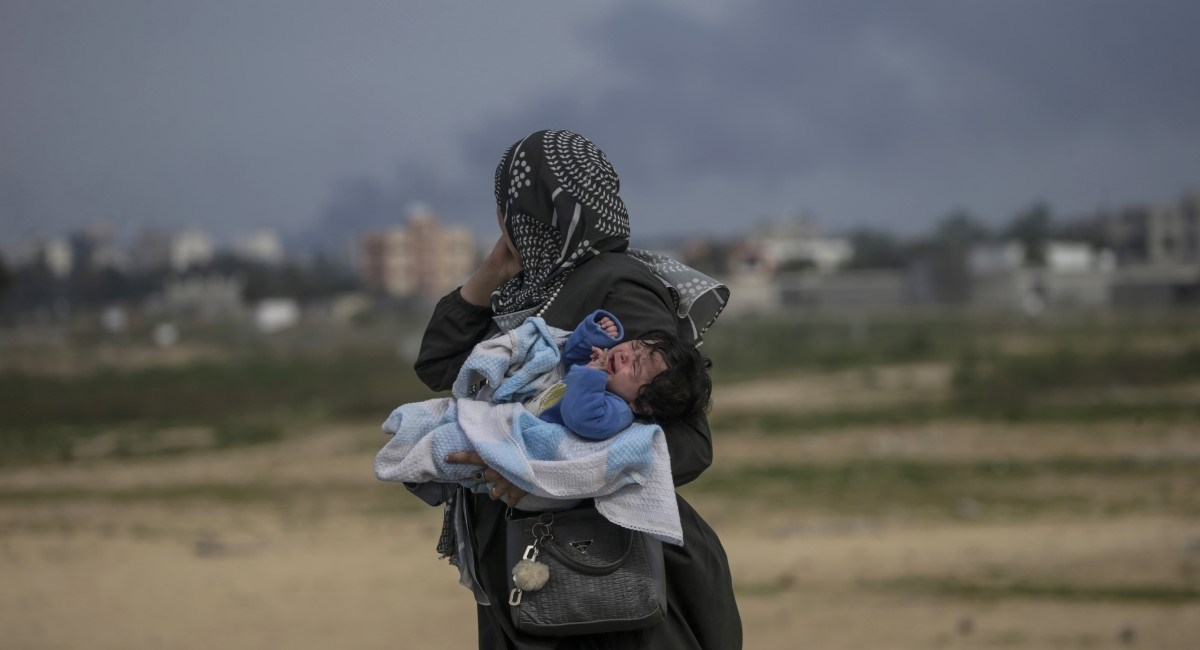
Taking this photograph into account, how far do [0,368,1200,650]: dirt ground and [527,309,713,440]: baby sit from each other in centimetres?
498

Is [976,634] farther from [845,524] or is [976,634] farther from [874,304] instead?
[874,304]

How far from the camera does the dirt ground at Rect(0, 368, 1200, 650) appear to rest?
718cm

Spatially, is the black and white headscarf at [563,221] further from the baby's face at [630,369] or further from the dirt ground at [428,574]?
the dirt ground at [428,574]

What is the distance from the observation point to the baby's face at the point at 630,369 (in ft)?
7.06

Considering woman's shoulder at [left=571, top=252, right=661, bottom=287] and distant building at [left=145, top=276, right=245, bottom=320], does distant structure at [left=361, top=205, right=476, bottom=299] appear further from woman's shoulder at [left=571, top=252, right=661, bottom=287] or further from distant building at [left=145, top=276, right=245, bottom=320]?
woman's shoulder at [left=571, top=252, right=661, bottom=287]

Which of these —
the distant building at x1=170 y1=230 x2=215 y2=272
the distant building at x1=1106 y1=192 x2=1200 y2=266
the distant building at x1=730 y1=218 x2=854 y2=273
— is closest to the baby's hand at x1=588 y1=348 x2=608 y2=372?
the distant building at x1=1106 y1=192 x2=1200 y2=266

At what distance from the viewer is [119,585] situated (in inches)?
351

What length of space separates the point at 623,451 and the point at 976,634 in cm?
553

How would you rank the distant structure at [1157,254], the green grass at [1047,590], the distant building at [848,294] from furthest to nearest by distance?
the distant building at [848,294] → the distant structure at [1157,254] → the green grass at [1047,590]

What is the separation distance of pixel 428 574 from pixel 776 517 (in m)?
3.65

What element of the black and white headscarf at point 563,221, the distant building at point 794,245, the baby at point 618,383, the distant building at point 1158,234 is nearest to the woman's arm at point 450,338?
the black and white headscarf at point 563,221

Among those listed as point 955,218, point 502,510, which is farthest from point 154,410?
point 955,218

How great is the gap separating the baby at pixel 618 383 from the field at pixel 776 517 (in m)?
5.00

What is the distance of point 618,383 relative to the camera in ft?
7.07
